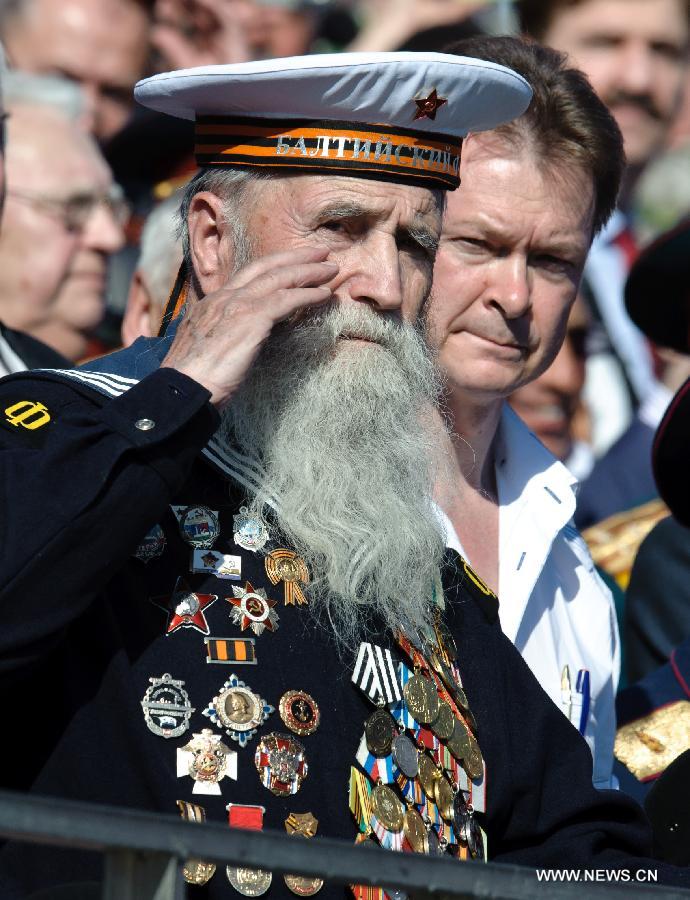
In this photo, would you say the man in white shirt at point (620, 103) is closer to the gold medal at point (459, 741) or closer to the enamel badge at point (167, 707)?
the gold medal at point (459, 741)

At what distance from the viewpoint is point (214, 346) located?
263 centimetres

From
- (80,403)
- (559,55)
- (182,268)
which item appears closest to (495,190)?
(559,55)

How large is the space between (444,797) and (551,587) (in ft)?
4.69

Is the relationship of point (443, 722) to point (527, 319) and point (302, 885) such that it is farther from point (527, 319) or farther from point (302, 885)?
point (527, 319)

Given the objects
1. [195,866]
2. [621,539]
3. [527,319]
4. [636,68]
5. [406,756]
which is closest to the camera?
[195,866]

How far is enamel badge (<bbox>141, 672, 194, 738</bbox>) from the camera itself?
2.49 metres

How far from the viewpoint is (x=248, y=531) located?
2812 mm

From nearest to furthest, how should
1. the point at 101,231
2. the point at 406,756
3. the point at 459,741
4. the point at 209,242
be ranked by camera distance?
the point at 406,756, the point at 459,741, the point at 209,242, the point at 101,231

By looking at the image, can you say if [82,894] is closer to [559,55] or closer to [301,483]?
[301,483]

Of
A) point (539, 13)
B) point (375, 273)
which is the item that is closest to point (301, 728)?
point (375, 273)

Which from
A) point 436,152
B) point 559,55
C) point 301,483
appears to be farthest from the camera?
point 559,55

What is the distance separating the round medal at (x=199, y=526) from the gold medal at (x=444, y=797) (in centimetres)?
62

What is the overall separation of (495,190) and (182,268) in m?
1.09

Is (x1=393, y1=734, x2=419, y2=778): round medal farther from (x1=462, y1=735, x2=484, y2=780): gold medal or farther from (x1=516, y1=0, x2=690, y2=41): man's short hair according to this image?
(x1=516, y1=0, x2=690, y2=41): man's short hair
